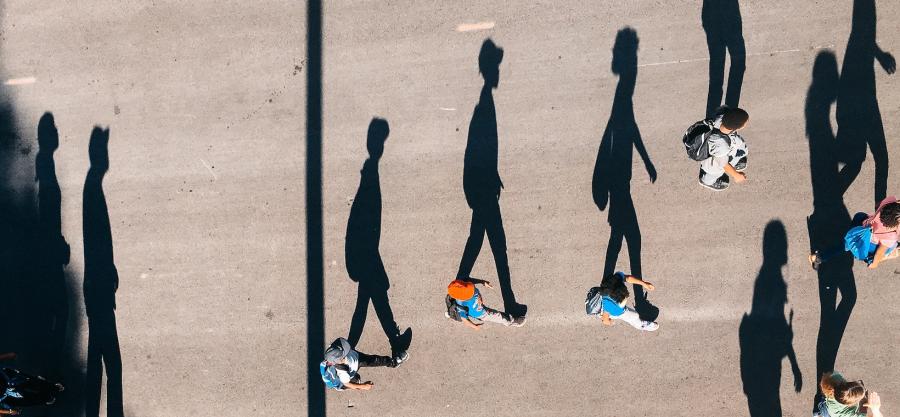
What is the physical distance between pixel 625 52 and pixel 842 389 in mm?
4867

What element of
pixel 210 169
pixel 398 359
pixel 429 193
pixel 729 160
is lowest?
pixel 398 359

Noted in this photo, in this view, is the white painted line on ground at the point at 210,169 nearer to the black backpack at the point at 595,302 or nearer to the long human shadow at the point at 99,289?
the long human shadow at the point at 99,289

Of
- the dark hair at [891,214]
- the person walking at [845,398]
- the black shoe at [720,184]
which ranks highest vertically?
the black shoe at [720,184]

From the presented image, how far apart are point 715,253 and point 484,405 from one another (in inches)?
149

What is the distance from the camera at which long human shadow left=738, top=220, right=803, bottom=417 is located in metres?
7.10

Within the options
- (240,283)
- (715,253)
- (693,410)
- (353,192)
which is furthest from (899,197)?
(240,283)

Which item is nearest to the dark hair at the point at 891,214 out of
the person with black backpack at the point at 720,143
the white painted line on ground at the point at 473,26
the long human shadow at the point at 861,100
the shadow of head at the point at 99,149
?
the person with black backpack at the point at 720,143

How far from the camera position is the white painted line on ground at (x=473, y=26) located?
24.6 feet

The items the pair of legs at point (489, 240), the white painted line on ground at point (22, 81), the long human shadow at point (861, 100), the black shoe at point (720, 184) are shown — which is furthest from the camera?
the white painted line on ground at point (22, 81)

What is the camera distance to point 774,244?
7109mm

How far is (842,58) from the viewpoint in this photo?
709cm

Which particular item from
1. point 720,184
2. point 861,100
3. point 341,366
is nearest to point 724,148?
point 720,184

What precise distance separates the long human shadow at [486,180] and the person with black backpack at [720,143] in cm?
255

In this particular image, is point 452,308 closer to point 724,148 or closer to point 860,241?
point 724,148
